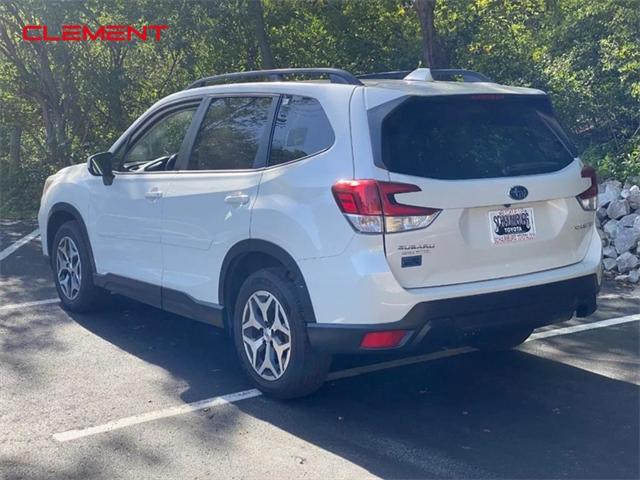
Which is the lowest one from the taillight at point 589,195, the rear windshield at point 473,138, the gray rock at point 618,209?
the gray rock at point 618,209

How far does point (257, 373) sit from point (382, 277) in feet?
4.11

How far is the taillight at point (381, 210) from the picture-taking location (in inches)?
189

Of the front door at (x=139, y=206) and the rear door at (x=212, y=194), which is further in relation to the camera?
the front door at (x=139, y=206)

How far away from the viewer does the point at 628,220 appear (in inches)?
360

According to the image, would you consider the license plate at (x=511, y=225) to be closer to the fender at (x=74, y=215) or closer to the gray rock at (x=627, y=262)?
the fender at (x=74, y=215)

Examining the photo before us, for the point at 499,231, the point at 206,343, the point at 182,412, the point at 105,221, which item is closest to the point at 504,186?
the point at 499,231

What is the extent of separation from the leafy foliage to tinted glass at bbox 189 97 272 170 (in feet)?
22.1

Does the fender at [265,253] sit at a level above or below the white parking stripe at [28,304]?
above

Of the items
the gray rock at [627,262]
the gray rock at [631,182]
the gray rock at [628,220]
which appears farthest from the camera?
the gray rock at [631,182]

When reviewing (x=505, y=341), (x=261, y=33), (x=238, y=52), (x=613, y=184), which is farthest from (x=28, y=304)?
(x=238, y=52)

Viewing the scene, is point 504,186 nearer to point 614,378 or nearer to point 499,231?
point 499,231

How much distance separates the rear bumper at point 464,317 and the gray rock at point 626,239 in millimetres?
3837

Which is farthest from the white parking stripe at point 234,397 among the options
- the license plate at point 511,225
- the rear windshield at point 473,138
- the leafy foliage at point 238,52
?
the leafy foliage at point 238,52

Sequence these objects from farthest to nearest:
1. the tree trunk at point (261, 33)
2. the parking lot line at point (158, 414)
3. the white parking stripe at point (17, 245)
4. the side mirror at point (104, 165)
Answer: the tree trunk at point (261, 33) → the white parking stripe at point (17, 245) → the side mirror at point (104, 165) → the parking lot line at point (158, 414)
